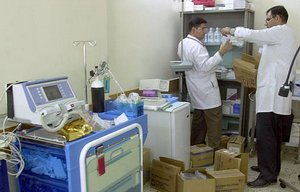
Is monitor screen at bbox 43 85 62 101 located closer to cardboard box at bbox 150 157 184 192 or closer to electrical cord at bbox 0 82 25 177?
electrical cord at bbox 0 82 25 177

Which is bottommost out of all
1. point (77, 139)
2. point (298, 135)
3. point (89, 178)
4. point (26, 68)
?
point (298, 135)

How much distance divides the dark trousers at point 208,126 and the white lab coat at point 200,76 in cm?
10

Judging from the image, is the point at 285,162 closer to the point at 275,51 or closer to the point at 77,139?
the point at 275,51

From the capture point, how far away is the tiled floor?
2.78 m

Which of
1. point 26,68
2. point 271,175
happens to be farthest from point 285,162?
point 26,68

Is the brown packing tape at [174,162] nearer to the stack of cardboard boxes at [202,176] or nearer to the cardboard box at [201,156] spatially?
the stack of cardboard boxes at [202,176]

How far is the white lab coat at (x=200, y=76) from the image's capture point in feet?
11.1

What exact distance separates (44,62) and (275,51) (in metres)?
1.95

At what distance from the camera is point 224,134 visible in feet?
13.2

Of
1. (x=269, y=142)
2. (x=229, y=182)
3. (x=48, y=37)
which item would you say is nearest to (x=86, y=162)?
(x=48, y=37)

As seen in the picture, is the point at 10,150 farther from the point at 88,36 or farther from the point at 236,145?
the point at 236,145

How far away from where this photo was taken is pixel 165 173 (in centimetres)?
261

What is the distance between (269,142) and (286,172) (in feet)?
2.12

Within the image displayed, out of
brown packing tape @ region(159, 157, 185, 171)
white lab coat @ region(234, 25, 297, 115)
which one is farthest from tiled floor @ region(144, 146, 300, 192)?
white lab coat @ region(234, 25, 297, 115)
